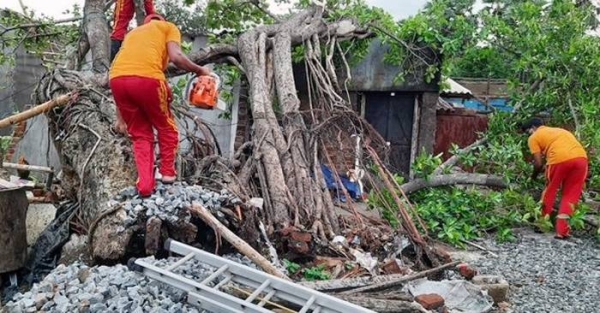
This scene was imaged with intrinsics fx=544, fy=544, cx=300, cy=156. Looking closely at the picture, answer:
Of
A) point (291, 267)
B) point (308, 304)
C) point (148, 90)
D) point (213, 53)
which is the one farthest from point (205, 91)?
point (213, 53)

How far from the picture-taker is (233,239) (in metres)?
3.87

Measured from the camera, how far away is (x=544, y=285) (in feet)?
15.8

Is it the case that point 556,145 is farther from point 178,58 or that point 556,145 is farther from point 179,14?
point 179,14

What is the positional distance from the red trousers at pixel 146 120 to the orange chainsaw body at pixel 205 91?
23 cm

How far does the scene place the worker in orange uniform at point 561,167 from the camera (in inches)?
251

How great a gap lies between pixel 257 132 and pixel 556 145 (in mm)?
3535

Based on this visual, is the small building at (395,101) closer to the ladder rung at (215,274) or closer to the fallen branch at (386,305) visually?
the fallen branch at (386,305)

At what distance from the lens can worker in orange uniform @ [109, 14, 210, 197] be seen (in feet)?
13.3

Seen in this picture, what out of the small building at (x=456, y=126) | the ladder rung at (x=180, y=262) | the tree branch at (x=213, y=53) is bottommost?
the ladder rung at (x=180, y=262)

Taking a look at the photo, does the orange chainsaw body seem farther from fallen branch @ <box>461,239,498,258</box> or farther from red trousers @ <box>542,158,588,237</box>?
red trousers @ <box>542,158,588,237</box>

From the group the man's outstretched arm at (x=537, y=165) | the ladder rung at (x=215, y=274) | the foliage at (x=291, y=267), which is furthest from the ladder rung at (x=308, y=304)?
the man's outstretched arm at (x=537, y=165)

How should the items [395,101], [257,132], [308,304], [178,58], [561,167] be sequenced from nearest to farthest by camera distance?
[308,304], [178,58], [257,132], [561,167], [395,101]

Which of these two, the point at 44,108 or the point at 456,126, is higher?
the point at 44,108

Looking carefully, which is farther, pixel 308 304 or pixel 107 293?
pixel 107 293
